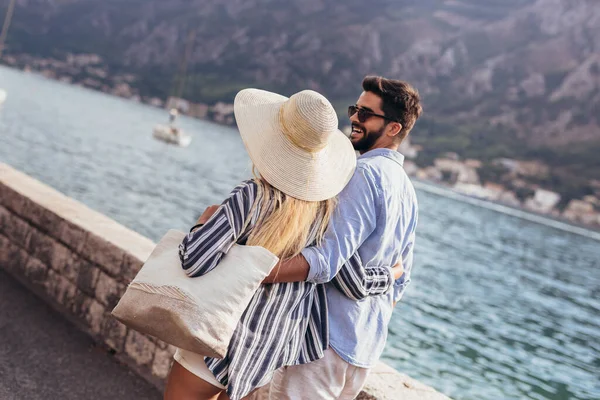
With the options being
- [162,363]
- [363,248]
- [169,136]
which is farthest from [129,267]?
[169,136]

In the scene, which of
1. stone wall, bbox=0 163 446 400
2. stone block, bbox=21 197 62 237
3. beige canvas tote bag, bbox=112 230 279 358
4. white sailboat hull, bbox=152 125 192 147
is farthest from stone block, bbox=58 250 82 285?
white sailboat hull, bbox=152 125 192 147

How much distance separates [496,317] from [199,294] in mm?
27649

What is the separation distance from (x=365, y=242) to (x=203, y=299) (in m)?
0.73

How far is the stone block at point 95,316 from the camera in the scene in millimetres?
4324

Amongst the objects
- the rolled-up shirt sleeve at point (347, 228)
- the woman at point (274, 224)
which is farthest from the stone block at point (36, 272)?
the rolled-up shirt sleeve at point (347, 228)

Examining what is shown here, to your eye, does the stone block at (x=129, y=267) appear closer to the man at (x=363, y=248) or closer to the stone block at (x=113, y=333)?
the stone block at (x=113, y=333)

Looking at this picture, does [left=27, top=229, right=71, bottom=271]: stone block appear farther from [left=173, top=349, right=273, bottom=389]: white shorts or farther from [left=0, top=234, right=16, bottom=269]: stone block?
[left=173, top=349, right=273, bottom=389]: white shorts

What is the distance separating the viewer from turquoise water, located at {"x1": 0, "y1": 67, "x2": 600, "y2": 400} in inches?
696

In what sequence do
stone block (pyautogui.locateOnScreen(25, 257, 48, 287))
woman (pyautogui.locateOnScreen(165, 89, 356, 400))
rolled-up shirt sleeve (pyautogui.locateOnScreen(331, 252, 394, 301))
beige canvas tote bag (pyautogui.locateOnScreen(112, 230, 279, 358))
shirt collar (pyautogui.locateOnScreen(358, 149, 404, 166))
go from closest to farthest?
beige canvas tote bag (pyautogui.locateOnScreen(112, 230, 279, 358)) → woman (pyautogui.locateOnScreen(165, 89, 356, 400)) → rolled-up shirt sleeve (pyautogui.locateOnScreen(331, 252, 394, 301)) → shirt collar (pyautogui.locateOnScreen(358, 149, 404, 166)) → stone block (pyautogui.locateOnScreen(25, 257, 48, 287))

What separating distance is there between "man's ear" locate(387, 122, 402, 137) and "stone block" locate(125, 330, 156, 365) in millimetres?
2308

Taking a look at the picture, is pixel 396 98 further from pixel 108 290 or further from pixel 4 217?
pixel 4 217

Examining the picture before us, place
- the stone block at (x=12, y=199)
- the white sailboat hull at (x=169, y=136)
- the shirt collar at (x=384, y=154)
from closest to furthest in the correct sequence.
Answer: the shirt collar at (x=384, y=154)
the stone block at (x=12, y=199)
the white sailboat hull at (x=169, y=136)

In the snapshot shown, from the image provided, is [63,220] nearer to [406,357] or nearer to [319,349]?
[319,349]

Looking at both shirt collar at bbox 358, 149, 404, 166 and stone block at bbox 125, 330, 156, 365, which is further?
stone block at bbox 125, 330, 156, 365
